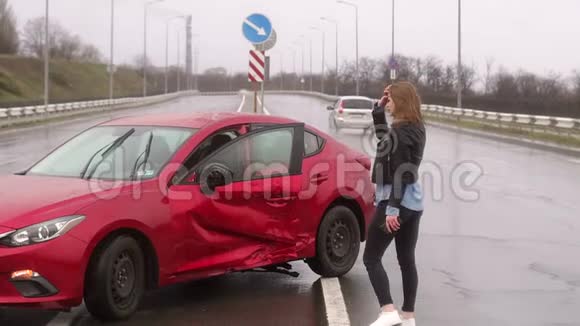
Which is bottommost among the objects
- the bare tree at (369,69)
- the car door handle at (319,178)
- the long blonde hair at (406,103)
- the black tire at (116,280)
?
the black tire at (116,280)

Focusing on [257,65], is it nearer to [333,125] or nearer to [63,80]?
[333,125]

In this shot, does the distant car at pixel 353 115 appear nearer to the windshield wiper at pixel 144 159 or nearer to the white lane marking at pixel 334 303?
the white lane marking at pixel 334 303

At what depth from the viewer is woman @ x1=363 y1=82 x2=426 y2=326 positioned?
535cm

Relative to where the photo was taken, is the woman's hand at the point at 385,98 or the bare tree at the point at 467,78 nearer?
the woman's hand at the point at 385,98

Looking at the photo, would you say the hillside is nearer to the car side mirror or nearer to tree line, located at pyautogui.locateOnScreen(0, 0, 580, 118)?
tree line, located at pyautogui.locateOnScreen(0, 0, 580, 118)

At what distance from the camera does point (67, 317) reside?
18.8 feet

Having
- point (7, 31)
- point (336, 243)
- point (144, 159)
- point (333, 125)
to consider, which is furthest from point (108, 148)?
point (7, 31)

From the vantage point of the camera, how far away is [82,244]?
518 centimetres

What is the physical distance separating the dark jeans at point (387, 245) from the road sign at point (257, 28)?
1030 cm

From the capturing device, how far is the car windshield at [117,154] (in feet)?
20.1

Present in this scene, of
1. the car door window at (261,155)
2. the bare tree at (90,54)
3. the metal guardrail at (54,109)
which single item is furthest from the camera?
the bare tree at (90,54)

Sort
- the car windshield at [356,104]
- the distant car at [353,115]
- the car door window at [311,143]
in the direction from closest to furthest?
the car door window at [311,143], the distant car at [353,115], the car windshield at [356,104]

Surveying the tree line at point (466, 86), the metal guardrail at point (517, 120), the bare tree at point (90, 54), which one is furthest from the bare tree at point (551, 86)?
the bare tree at point (90, 54)

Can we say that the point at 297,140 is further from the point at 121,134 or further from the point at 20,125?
the point at 20,125
